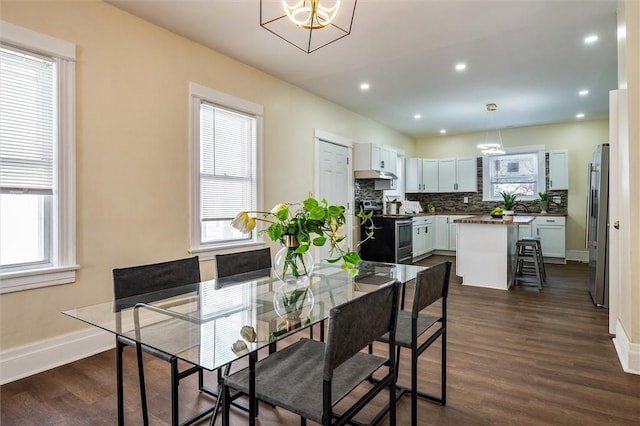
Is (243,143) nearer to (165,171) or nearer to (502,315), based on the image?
(165,171)

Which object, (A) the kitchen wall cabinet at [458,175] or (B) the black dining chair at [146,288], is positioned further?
(A) the kitchen wall cabinet at [458,175]

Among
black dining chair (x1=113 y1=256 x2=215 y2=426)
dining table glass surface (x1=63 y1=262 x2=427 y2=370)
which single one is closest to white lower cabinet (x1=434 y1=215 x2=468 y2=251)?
dining table glass surface (x1=63 y1=262 x2=427 y2=370)

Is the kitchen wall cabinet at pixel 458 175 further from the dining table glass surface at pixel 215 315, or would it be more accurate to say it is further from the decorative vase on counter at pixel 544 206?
the dining table glass surface at pixel 215 315

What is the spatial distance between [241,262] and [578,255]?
278 inches

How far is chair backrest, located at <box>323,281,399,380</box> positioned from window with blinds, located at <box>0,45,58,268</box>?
2446 millimetres

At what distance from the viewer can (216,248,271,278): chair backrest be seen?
246 cm

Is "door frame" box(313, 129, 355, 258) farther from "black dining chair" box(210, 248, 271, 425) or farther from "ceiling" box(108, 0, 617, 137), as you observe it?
"black dining chair" box(210, 248, 271, 425)

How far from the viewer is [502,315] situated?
146 inches

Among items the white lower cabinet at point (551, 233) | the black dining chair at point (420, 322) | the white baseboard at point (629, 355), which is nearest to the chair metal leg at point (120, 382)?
the black dining chair at point (420, 322)

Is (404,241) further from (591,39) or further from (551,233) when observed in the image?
(591,39)

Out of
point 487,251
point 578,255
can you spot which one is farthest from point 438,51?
point 578,255

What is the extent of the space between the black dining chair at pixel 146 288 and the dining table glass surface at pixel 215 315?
3 cm

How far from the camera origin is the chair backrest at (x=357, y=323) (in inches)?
46.7

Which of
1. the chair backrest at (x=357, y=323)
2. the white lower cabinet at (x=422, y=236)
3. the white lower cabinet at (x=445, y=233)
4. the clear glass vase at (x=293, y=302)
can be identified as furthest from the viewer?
the white lower cabinet at (x=445, y=233)
